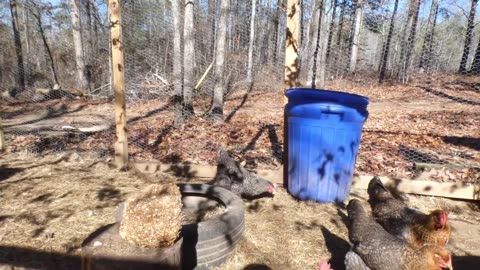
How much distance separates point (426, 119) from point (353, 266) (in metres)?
6.21

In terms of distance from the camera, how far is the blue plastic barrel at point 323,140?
2.99 metres

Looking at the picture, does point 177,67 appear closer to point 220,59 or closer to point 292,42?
point 220,59

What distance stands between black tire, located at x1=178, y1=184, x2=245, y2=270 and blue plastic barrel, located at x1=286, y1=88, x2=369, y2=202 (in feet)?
3.29

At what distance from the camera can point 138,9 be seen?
787 centimetres

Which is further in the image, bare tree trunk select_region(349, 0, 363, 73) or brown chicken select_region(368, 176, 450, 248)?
bare tree trunk select_region(349, 0, 363, 73)

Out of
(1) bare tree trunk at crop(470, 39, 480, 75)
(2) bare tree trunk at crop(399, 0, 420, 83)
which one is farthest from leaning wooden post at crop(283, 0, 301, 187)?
(1) bare tree trunk at crop(470, 39, 480, 75)

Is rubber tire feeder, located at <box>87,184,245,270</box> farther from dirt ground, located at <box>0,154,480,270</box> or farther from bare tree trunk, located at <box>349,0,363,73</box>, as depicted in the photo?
bare tree trunk, located at <box>349,0,363,73</box>

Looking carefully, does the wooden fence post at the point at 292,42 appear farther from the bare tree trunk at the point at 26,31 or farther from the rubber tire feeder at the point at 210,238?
the bare tree trunk at the point at 26,31

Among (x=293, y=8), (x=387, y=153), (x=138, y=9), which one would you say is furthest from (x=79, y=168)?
(x=138, y=9)

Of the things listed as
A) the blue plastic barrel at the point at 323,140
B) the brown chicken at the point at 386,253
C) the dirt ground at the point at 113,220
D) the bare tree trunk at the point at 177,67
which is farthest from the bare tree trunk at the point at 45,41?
the brown chicken at the point at 386,253

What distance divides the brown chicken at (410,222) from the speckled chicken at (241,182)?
42.4 inches

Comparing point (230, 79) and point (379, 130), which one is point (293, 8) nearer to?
point (379, 130)

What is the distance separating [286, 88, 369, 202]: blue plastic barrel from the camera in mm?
2994

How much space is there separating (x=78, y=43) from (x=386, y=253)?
41.2 feet
